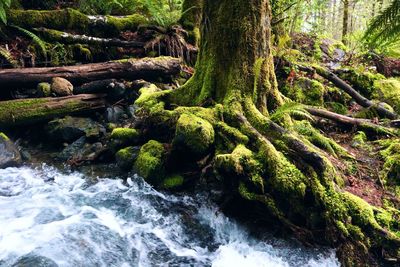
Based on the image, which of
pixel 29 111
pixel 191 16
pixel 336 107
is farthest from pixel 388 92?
pixel 29 111

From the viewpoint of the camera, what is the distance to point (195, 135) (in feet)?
15.2

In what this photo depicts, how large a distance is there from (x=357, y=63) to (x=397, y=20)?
30.7 ft

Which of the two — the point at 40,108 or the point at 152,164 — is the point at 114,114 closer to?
the point at 40,108

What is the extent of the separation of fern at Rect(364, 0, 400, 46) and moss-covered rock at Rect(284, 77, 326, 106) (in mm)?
5788

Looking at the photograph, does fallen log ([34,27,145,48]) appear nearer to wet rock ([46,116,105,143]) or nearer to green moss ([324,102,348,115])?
wet rock ([46,116,105,143])

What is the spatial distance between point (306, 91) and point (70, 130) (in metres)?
4.77

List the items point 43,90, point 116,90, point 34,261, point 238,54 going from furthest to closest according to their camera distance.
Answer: point 116,90 < point 43,90 < point 238,54 < point 34,261

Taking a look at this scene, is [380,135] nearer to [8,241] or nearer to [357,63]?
[357,63]

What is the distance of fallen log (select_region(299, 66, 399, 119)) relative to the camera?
6211 mm

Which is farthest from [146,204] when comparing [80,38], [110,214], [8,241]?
[80,38]

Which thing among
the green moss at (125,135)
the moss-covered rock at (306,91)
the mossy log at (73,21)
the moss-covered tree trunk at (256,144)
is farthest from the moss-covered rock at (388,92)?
the mossy log at (73,21)

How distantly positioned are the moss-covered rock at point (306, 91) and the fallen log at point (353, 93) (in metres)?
0.33

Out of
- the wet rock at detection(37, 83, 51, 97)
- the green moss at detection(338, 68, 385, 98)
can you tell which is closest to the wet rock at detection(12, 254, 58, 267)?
the wet rock at detection(37, 83, 51, 97)

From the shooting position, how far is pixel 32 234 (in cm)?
400
